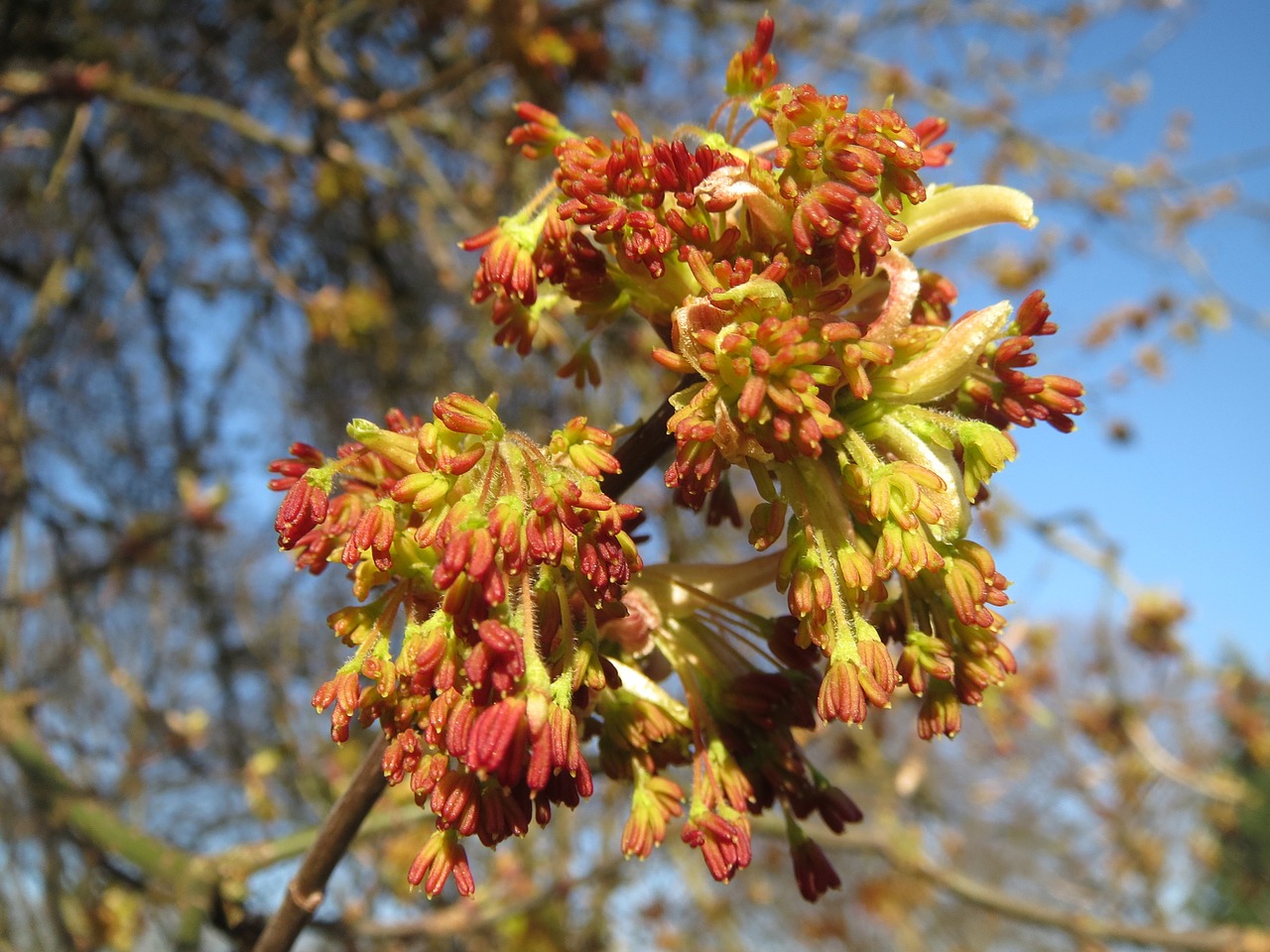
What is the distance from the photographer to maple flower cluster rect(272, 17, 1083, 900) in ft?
3.27

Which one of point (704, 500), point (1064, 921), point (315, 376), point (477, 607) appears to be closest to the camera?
point (477, 607)

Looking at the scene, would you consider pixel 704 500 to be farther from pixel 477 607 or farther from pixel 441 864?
pixel 441 864

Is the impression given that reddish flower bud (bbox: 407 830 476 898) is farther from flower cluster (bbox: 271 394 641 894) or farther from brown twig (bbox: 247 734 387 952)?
brown twig (bbox: 247 734 387 952)

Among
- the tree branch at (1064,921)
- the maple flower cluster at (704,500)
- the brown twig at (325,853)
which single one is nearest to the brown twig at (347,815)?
the brown twig at (325,853)

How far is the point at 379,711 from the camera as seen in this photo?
1.05 metres

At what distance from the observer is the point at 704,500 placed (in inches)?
44.7

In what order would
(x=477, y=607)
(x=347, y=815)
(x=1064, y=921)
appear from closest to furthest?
(x=477, y=607) → (x=347, y=815) → (x=1064, y=921)

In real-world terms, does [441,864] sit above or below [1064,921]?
above

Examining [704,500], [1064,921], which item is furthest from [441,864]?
[1064,921]

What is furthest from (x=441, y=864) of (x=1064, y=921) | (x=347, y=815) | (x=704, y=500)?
(x=1064, y=921)

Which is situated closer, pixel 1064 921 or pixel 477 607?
pixel 477 607

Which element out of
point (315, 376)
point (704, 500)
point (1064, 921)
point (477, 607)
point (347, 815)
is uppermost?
point (315, 376)

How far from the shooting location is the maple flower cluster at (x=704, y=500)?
997mm

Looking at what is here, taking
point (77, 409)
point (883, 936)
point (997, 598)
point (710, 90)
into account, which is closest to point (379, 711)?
point (997, 598)
